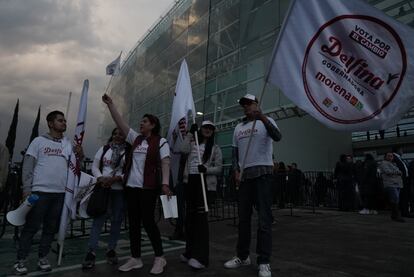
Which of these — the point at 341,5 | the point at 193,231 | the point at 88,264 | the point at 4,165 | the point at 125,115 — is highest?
the point at 125,115

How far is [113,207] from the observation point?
187 inches

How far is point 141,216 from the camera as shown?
4238 millimetres

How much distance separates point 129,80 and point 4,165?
114 feet

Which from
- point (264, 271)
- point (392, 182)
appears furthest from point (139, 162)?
point (392, 182)

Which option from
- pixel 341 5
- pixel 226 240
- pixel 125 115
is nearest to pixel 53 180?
pixel 226 240

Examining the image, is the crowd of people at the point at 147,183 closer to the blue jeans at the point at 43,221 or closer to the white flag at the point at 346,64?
the blue jeans at the point at 43,221

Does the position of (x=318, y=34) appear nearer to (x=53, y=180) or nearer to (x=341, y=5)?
(x=341, y=5)

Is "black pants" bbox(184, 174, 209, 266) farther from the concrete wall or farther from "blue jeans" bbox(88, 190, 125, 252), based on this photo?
the concrete wall

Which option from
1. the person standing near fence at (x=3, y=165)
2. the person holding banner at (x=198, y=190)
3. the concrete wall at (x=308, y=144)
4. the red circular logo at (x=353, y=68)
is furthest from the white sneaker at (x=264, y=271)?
the concrete wall at (x=308, y=144)

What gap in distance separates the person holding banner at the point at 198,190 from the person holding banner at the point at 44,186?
1534 millimetres

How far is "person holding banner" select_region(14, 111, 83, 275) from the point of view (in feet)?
13.7

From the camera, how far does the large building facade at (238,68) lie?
18.2m

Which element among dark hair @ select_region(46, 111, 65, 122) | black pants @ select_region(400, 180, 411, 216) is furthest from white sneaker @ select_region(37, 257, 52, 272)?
black pants @ select_region(400, 180, 411, 216)

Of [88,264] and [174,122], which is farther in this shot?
[174,122]
